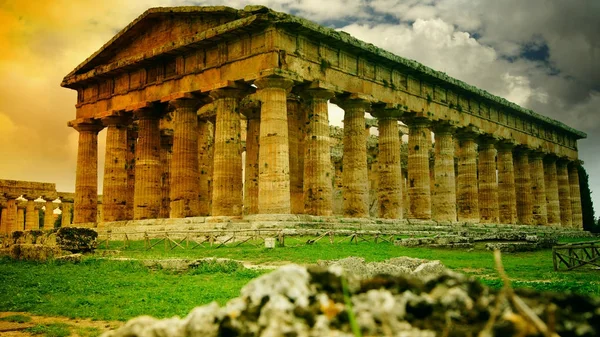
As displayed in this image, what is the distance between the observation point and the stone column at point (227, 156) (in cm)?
2777

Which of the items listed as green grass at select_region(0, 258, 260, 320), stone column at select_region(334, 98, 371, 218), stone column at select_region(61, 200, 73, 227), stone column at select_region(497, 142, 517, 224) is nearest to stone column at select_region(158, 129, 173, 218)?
stone column at select_region(334, 98, 371, 218)

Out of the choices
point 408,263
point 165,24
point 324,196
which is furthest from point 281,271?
point 165,24

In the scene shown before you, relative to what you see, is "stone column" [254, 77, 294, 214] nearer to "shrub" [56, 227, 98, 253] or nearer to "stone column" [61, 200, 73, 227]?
"shrub" [56, 227, 98, 253]

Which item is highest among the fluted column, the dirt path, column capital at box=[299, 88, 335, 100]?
column capital at box=[299, 88, 335, 100]

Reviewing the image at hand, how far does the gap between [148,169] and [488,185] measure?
24969 millimetres

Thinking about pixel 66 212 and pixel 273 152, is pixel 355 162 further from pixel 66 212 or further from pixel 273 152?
pixel 66 212

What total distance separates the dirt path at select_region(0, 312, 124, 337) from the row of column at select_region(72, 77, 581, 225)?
17029 mm

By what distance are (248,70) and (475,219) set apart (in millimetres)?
20582

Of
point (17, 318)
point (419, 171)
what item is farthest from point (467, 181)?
point (17, 318)

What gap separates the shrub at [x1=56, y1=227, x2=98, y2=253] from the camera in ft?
61.3

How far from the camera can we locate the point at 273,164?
84.0 ft

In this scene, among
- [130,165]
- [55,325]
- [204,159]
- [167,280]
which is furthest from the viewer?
[204,159]

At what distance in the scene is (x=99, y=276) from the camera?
508 inches

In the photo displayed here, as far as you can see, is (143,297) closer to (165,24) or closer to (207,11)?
(207,11)
